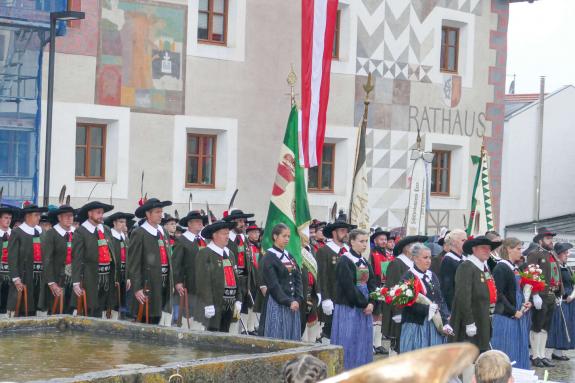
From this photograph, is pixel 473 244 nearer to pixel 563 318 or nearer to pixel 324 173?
pixel 563 318

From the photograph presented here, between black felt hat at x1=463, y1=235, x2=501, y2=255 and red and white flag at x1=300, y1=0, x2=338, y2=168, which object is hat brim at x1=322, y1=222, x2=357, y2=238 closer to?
black felt hat at x1=463, y1=235, x2=501, y2=255

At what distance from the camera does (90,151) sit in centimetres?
1989

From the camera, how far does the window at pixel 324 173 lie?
2334cm

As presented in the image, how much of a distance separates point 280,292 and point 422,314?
1.61 metres

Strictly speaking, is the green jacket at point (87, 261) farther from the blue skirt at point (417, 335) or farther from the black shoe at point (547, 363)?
the black shoe at point (547, 363)

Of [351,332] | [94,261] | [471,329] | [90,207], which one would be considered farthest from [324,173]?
[471,329]

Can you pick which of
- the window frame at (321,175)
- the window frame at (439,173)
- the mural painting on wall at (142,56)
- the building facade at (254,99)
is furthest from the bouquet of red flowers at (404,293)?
the window frame at (439,173)

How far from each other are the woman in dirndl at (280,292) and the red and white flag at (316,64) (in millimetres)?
5151

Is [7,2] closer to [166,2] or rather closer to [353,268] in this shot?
[166,2]

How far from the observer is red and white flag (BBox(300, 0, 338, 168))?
17.8m

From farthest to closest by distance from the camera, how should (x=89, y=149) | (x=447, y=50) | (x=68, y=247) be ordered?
1. (x=447, y=50)
2. (x=89, y=149)
3. (x=68, y=247)

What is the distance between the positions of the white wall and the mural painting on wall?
2008cm

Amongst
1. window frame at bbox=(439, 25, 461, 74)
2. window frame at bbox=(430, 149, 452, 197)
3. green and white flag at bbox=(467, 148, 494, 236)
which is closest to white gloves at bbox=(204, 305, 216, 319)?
green and white flag at bbox=(467, 148, 494, 236)

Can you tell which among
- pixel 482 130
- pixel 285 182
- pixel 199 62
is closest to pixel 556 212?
pixel 482 130
